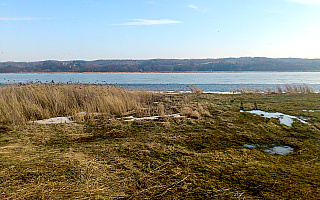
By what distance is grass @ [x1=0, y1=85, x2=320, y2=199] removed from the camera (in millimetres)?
3273

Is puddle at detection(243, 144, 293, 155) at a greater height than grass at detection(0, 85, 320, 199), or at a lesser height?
lesser

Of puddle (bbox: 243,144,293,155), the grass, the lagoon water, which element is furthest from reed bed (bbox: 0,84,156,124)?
puddle (bbox: 243,144,293,155)

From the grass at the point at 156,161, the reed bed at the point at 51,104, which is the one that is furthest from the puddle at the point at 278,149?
the reed bed at the point at 51,104

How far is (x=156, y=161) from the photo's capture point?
4414 mm

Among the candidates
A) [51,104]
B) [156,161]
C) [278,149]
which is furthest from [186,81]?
[156,161]

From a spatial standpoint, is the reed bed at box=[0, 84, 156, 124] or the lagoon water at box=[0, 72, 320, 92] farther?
the lagoon water at box=[0, 72, 320, 92]

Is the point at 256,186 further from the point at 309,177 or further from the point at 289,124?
the point at 289,124

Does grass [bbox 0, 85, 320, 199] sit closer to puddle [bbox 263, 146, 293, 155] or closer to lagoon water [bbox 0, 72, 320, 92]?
puddle [bbox 263, 146, 293, 155]

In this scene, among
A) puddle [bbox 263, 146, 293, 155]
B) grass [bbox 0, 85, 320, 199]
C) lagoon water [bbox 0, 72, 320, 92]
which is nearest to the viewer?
grass [bbox 0, 85, 320, 199]

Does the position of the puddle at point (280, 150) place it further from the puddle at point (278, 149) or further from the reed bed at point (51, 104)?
the reed bed at point (51, 104)

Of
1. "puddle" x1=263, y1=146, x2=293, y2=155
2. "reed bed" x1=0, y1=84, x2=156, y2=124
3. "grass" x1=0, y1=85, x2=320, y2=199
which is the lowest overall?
"puddle" x1=263, y1=146, x2=293, y2=155

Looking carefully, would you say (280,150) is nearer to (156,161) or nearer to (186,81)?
(156,161)

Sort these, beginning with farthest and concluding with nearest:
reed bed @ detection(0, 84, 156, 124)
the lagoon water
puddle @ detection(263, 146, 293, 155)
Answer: the lagoon water, reed bed @ detection(0, 84, 156, 124), puddle @ detection(263, 146, 293, 155)

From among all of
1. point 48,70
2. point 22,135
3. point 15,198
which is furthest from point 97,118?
point 48,70
